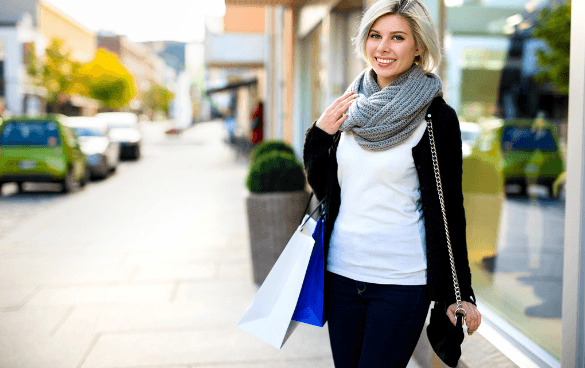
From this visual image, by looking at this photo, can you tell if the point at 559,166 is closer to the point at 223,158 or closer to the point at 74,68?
the point at 223,158

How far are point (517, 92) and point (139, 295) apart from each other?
380 inches

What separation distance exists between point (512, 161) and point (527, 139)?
49cm

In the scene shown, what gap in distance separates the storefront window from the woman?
2.86ft

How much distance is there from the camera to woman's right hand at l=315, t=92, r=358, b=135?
2.06m

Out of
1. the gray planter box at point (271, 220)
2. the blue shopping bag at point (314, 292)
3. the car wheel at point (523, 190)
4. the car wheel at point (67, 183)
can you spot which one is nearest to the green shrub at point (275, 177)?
the gray planter box at point (271, 220)

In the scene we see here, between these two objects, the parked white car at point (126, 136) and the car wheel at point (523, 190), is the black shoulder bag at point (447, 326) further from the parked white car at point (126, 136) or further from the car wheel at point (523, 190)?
the parked white car at point (126, 136)

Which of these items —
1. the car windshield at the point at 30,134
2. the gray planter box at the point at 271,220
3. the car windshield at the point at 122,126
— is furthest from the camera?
the car windshield at the point at 122,126

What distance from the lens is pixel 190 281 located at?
5.33 metres

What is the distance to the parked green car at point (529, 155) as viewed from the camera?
32.0 ft

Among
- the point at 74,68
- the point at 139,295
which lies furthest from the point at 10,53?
the point at 139,295

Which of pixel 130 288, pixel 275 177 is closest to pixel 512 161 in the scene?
pixel 275 177

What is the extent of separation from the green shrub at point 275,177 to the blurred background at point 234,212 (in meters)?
0.96

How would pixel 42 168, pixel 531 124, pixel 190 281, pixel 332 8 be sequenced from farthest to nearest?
pixel 42 168 < pixel 531 124 < pixel 332 8 < pixel 190 281

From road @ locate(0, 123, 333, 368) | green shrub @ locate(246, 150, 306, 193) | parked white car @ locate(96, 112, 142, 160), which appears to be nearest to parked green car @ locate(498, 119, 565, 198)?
road @ locate(0, 123, 333, 368)
